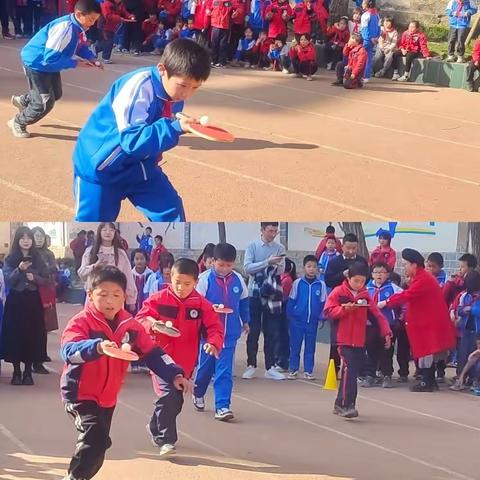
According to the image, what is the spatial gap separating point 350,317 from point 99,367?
49.6 inches

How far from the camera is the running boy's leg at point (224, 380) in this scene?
160 inches

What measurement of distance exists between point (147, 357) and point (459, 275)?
1.47 metres

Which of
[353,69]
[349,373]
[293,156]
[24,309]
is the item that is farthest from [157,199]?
[353,69]

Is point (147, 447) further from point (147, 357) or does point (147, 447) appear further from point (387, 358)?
point (387, 358)

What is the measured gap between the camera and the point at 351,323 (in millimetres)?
4422

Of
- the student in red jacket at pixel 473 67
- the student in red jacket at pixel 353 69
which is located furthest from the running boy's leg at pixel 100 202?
the student in red jacket at pixel 473 67

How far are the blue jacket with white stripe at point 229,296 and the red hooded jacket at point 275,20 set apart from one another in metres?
9.36

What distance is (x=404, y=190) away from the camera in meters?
6.87

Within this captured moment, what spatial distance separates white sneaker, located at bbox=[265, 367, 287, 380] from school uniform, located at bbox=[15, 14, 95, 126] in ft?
12.4

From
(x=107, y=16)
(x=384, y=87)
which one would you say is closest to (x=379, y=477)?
(x=384, y=87)

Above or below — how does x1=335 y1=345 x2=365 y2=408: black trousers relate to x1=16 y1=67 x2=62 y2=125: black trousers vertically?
below

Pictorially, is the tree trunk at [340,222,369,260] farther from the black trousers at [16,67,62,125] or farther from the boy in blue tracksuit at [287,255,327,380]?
the black trousers at [16,67,62,125]

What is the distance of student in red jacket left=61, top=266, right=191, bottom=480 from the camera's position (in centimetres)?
370

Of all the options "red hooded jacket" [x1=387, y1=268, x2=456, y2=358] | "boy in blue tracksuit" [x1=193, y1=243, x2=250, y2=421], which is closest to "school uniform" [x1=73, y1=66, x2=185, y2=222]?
"boy in blue tracksuit" [x1=193, y1=243, x2=250, y2=421]
